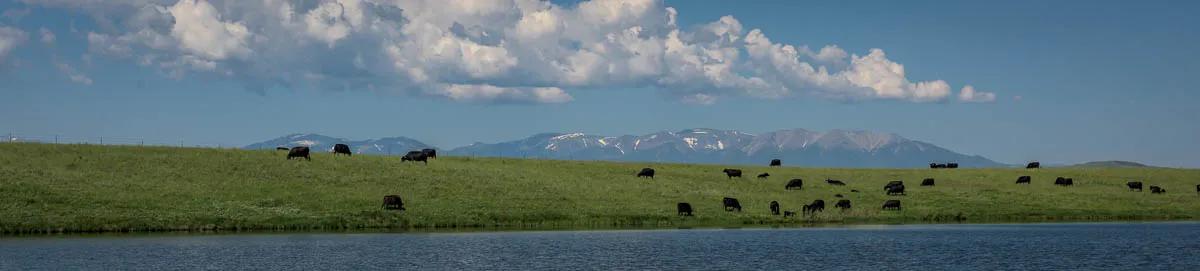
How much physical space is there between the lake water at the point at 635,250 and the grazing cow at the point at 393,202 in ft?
39.8

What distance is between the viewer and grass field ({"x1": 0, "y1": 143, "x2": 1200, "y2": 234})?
69.5 m

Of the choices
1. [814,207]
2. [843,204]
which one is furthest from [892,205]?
[814,207]

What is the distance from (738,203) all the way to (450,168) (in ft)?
85.0

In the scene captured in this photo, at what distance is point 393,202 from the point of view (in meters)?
74.9

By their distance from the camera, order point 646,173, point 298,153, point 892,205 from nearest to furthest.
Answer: point 892,205 < point 298,153 < point 646,173

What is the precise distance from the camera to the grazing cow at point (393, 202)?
74750mm

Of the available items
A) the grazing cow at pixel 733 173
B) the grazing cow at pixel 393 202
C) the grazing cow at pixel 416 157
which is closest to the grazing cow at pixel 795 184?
the grazing cow at pixel 733 173

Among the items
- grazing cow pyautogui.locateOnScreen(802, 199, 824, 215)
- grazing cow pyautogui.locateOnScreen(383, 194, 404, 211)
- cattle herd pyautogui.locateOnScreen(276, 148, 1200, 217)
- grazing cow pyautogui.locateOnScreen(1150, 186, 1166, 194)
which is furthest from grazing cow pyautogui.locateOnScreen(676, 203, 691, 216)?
grazing cow pyautogui.locateOnScreen(1150, 186, 1166, 194)

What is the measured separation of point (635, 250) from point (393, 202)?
27167mm

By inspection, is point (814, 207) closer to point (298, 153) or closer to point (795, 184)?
point (795, 184)

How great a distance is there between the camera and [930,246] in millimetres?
53500

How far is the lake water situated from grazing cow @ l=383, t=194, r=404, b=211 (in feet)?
39.8

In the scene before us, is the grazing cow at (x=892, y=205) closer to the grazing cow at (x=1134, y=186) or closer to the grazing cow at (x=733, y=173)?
the grazing cow at (x=733, y=173)

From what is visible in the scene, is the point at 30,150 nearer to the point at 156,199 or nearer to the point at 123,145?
the point at 123,145
